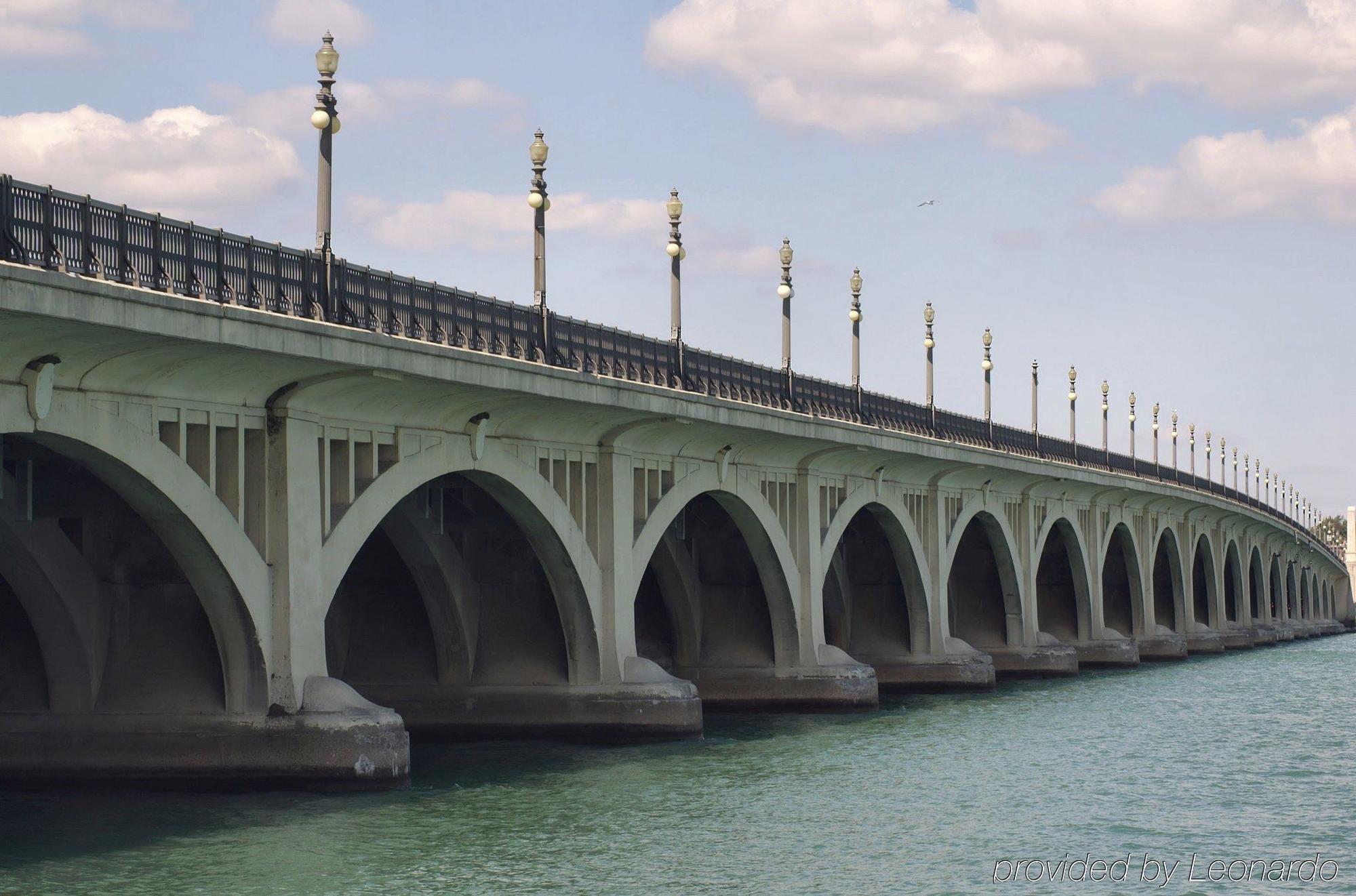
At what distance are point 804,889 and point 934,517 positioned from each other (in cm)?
3685

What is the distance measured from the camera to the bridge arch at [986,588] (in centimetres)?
6650

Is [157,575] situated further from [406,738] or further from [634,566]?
[634,566]

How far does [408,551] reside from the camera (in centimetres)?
4053

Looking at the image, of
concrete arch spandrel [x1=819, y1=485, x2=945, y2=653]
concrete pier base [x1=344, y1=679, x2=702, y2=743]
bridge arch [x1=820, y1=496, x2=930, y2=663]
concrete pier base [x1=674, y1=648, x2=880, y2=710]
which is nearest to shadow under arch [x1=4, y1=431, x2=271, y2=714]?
concrete pier base [x1=344, y1=679, x2=702, y2=743]

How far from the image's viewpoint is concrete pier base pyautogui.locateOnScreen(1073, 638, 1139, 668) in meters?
74.1

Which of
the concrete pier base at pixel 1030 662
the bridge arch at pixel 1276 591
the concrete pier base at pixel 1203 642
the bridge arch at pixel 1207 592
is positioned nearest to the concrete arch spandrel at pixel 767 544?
the concrete pier base at pixel 1030 662

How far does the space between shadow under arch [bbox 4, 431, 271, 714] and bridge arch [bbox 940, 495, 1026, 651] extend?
40.0 meters

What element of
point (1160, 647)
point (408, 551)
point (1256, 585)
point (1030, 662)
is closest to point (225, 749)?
point (408, 551)

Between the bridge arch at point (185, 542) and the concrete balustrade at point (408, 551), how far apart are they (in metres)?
0.05

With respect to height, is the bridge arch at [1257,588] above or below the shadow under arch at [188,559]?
below

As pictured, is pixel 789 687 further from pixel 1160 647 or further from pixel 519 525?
pixel 1160 647

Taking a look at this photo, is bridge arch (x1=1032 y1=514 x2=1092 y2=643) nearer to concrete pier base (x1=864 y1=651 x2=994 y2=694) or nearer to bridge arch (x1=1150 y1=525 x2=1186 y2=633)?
bridge arch (x1=1150 y1=525 x2=1186 y2=633)

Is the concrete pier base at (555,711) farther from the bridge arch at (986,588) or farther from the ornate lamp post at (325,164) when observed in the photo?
the bridge arch at (986,588)

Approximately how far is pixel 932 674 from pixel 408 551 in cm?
2214
